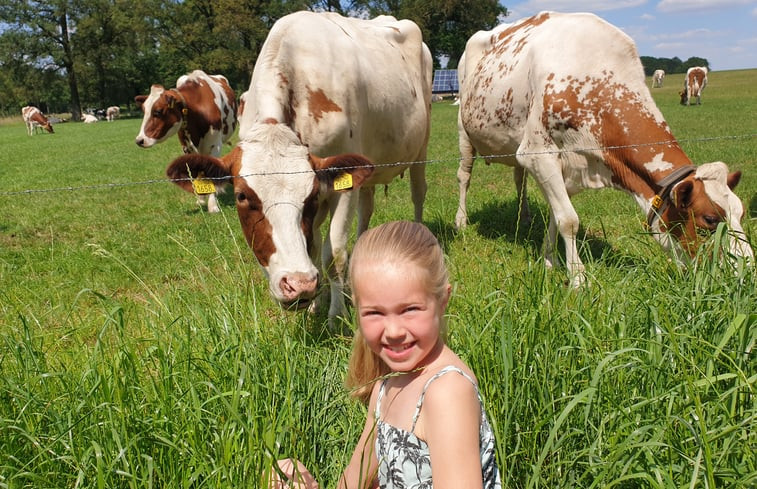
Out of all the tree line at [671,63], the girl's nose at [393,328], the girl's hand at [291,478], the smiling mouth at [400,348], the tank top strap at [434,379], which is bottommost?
the girl's hand at [291,478]

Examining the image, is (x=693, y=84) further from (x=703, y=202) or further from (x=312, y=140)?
(x=312, y=140)

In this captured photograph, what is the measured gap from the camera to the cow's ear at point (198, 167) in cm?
349

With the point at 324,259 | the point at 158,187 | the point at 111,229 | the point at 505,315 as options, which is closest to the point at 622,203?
the point at 324,259

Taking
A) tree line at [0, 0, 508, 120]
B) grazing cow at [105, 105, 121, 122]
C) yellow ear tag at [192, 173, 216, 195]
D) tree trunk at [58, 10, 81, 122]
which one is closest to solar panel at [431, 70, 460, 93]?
tree line at [0, 0, 508, 120]

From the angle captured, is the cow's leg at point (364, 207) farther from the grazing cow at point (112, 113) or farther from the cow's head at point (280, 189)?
the grazing cow at point (112, 113)

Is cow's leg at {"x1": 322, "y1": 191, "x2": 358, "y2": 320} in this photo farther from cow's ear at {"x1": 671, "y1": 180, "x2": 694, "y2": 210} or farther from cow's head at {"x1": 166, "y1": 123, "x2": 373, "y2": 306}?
cow's ear at {"x1": 671, "y1": 180, "x2": 694, "y2": 210}

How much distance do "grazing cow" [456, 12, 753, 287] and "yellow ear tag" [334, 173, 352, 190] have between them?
3.27 feet

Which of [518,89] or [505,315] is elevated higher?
[518,89]

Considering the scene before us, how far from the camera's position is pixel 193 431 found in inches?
76.7

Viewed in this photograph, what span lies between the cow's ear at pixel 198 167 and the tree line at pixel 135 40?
49813mm

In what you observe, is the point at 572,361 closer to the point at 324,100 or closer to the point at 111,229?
the point at 324,100

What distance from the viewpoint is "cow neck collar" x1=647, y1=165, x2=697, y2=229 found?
4082 millimetres

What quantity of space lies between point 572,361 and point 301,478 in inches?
46.6

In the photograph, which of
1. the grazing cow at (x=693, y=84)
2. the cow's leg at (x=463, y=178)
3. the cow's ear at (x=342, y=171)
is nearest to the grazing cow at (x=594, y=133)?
the cow's ear at (x=342, y=171)
